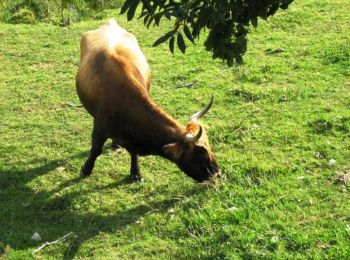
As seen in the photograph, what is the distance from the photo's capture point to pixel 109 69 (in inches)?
251

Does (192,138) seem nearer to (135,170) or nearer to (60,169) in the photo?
(135,170)

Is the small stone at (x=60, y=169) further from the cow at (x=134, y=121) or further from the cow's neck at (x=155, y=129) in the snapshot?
the cow's neck at (x=155, y=129)

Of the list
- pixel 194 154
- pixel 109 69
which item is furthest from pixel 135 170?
pixel 109 69

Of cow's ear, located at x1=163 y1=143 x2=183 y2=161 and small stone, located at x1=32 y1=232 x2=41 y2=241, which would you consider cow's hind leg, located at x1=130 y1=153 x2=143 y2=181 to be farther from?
small stone, located at x1=32 y1=232 x2=41 y2=241

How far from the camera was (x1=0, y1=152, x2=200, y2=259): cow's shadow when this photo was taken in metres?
5.74

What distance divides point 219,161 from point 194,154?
86cm

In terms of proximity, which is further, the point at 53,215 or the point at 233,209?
the point at 53,215

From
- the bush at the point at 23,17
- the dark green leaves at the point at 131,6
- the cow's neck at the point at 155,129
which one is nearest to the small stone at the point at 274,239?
the cow's neck at the point at 155,129

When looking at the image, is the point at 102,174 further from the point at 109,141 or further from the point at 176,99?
the point at 176,99

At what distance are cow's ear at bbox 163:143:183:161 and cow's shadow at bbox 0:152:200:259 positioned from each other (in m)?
0.52

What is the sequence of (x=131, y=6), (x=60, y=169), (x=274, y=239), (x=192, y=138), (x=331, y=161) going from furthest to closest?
(x=60, y=169)
(x=331, y=161)
(x=192, y=138)
(x=274, y=239)
(x=131, y=6)

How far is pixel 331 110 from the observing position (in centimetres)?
762

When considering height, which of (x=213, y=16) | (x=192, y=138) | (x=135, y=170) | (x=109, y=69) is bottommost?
(x=135, y=170)

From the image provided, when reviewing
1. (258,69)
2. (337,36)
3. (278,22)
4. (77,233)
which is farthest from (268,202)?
(278,22)
